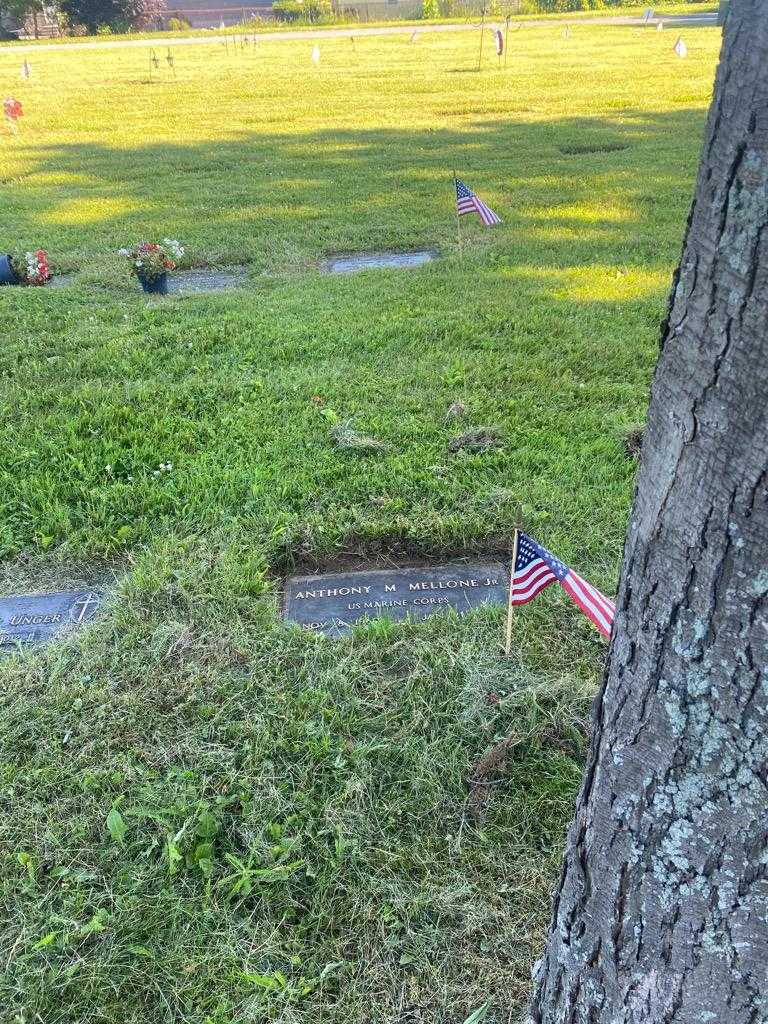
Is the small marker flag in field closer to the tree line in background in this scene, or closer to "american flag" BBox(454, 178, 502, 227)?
"american flag" BBox(454, 178, 502, 227)

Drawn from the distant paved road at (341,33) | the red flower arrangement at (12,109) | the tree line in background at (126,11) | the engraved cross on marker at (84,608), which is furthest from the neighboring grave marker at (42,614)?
the tree line in background at (126,11)

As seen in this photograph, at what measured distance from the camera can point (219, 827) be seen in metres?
2.47

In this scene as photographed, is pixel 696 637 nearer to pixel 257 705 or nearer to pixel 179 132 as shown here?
pixel 257 705

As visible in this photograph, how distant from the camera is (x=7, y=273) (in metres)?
7.03

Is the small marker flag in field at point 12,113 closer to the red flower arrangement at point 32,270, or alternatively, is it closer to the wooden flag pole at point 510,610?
the red flower arrangement at point 32,270

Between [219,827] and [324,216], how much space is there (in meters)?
7.69

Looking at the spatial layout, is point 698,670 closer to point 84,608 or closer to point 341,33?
point 84,608

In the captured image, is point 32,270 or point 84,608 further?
point 32,270

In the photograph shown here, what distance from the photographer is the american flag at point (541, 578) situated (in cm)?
252

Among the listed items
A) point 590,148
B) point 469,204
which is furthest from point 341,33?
point 469,204

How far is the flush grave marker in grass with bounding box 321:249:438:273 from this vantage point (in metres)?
7.28

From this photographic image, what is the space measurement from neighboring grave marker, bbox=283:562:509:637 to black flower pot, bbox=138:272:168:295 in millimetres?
4138

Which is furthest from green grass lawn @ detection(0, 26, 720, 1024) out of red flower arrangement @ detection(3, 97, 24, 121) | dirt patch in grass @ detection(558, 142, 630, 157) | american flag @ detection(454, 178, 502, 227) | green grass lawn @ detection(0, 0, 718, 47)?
green grass lawn @ detection(0, 0, 718, 47)

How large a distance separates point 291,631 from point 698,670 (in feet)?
6.91
